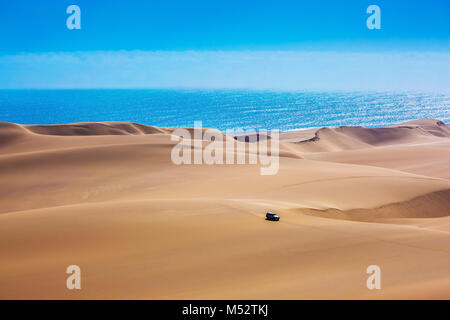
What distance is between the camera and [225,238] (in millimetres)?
8789

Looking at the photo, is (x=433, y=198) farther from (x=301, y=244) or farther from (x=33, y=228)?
(x=33, y=228)

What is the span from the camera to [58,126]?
47.2 metres

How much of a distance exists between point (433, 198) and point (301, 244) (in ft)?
38.5

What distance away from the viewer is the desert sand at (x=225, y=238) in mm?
6164

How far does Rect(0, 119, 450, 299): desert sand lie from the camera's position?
6164 mm

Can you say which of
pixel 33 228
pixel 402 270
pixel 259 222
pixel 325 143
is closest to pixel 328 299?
pixel 402 270

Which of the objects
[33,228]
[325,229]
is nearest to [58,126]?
[33,228]

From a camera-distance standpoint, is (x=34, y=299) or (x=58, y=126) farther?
(x=58, y=126)

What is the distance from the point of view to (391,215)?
15039mm

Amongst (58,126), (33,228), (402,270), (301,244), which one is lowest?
(402,270)

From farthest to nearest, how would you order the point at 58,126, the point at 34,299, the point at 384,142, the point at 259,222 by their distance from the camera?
1. the point at 384,142
2. the point at 58,126
3. the point at 259,222
4. the point at 34,299

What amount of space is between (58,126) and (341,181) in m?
39.6

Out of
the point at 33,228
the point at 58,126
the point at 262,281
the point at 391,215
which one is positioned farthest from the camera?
the point at 58,126
